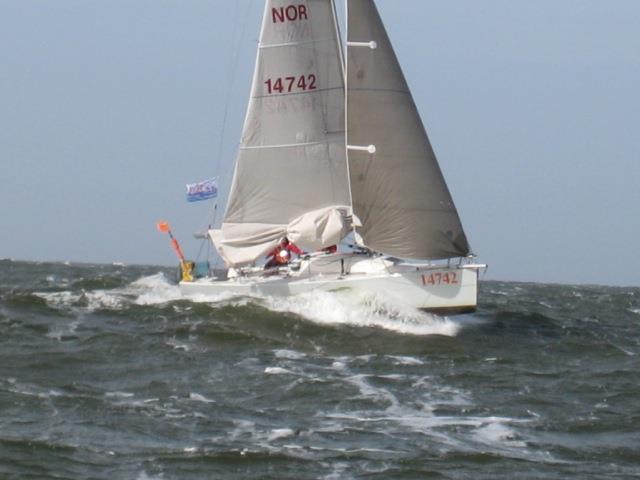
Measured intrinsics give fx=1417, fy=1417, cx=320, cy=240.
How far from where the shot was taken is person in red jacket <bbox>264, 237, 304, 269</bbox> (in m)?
32.0

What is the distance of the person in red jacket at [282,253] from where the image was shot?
32.0 m

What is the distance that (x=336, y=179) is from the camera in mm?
31938

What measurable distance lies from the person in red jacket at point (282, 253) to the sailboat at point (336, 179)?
0.58 feet

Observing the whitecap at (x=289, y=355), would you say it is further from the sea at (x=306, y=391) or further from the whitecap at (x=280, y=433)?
the whitecap at (x=280, y=433)

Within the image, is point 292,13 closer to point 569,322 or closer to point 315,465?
point 569,322

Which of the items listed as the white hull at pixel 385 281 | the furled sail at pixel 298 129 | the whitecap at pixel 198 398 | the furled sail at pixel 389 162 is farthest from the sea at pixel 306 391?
the furled sail at pixel 298 129

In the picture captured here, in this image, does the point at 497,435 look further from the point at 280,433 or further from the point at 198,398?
the point at 198,398

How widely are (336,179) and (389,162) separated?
9.98 ft

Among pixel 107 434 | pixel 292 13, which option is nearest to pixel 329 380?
pixel 107 434

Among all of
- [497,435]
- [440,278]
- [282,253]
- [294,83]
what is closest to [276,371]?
[497,435]

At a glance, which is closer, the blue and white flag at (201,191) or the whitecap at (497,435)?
the whitecap at (497,435)

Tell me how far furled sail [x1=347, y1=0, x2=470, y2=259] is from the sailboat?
0.02m

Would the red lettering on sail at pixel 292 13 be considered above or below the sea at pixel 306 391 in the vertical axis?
above

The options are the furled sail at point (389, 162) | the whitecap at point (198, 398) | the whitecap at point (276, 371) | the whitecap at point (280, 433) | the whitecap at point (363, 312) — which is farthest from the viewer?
the furled sail at point (389, 162)
